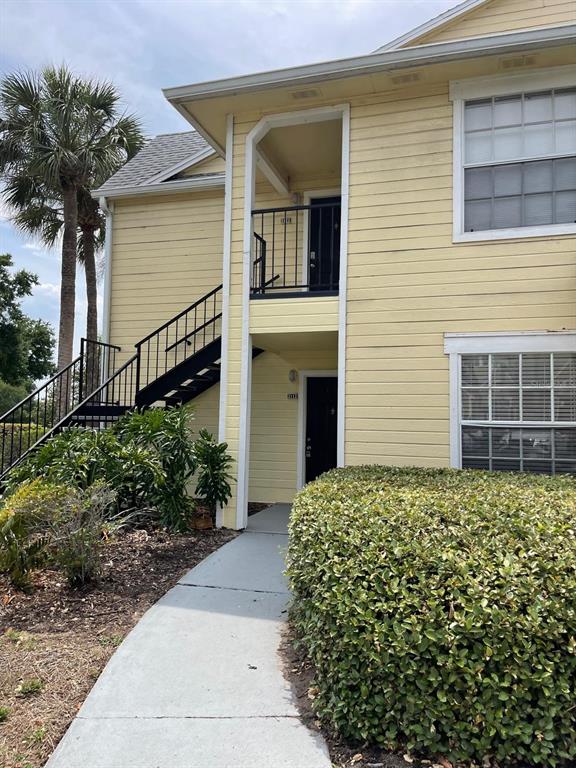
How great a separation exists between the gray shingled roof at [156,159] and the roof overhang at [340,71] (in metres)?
2.77

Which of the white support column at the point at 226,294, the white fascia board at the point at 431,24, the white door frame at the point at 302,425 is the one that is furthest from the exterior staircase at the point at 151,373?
the white fascia board at the point at 431,24

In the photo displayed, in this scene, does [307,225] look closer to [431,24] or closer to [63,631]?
[431,24]

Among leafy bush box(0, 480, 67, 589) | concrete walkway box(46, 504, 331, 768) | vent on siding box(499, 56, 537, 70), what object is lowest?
concrete walkway box(46, 504, 331, 768)

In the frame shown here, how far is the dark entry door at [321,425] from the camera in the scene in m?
8.67

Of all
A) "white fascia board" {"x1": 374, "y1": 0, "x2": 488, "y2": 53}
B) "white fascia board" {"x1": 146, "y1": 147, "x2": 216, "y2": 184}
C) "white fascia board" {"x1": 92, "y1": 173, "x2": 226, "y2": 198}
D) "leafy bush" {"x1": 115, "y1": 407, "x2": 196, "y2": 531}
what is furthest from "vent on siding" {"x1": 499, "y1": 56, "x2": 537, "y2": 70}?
"leafy bush" {"x1": 115, "y1": 407, "x2": 196, "y2": 531}

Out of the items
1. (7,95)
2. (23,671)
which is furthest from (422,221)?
(7,95)

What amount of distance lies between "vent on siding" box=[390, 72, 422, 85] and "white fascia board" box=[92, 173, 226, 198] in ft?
12.5

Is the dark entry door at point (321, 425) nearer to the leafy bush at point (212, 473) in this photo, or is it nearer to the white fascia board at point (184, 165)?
the leafy bush at point (212, 473)

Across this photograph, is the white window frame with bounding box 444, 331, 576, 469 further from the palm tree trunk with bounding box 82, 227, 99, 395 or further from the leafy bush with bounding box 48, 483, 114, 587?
the palm tree trunk with bounding box 82, 227, 99, 395

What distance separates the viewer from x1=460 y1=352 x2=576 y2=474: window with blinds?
5684 mm

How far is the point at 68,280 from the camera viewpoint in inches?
565

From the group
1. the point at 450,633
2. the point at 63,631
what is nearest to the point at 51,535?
the point at 63,631

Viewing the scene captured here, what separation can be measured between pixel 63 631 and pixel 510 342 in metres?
5.22

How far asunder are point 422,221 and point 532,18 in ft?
11.3
